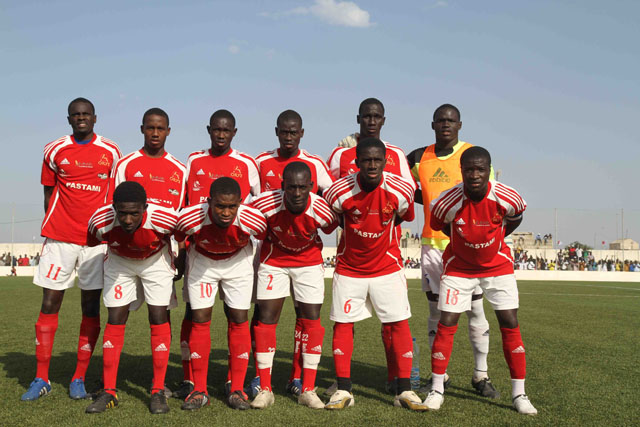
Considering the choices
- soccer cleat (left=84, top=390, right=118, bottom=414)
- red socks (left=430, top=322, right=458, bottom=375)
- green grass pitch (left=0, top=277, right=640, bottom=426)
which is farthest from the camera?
red socks (left=430, top=322, right=458, bottom=375)

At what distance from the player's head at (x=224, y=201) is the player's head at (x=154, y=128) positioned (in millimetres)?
1132

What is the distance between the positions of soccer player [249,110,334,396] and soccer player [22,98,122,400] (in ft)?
5.19

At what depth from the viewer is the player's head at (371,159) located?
15.0 feet

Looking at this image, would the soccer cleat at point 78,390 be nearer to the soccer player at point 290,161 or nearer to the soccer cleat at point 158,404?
the soccer cleat at point 158,404

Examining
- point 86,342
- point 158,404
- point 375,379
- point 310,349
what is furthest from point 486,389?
point 86,342

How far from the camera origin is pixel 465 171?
14.9 ft

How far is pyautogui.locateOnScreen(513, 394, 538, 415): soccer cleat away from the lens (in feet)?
14.4

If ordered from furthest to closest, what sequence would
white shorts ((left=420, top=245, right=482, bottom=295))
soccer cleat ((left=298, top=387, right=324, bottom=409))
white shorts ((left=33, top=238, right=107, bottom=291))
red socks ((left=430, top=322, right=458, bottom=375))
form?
white shorts ((left=420, top=245, right=482, bottom=295)), white shorts ((left=33, top=238, right=107, bottom=291)), red socks ((left=430, top=322, right=458, bottom=375)), soccer cleat ((left=298, top=387, right=324, bottom=409))

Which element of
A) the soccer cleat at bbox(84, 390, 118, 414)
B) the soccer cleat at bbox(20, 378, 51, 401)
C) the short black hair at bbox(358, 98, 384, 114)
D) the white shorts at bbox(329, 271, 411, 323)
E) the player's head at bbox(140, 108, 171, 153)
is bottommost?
the soccer cleat at bbox(20, 378, 51, 401)

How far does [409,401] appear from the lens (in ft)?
14.7

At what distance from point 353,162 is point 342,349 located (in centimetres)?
197

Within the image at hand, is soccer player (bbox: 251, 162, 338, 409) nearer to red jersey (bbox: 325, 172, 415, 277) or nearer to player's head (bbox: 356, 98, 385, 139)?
red jersey (bbox: 325, 172, 415, 277)

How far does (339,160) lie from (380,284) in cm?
153

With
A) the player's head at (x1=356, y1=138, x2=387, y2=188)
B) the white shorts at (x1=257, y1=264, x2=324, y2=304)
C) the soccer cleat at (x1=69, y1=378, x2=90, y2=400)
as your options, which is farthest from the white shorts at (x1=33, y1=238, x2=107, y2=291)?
the player's head at (x1=356, y1=138, x2=387, y2=188)
